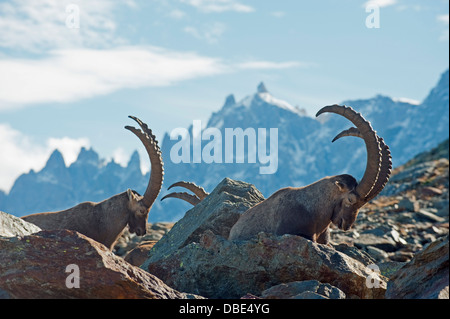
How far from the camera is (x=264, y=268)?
1022 cm

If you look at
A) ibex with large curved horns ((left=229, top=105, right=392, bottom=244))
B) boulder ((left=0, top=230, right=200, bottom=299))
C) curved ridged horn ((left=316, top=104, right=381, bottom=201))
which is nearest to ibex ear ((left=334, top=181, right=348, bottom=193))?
ibex with large curved horns ((left=229, top=105, right=392, bottom=244))

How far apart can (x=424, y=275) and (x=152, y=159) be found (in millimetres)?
9221

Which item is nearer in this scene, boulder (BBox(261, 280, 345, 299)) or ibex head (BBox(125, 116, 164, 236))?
boulder (BBox(261, 280, 345, 299))

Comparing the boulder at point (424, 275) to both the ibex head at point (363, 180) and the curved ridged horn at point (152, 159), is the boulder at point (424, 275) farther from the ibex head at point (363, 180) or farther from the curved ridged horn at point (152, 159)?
the curved ridged horn at point (152, 159)

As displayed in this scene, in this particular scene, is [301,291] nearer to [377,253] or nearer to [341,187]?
[341,187]

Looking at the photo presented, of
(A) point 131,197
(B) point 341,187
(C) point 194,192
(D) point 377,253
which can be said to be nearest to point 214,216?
(B) point 341,187

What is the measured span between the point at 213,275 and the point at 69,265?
3.02 meters

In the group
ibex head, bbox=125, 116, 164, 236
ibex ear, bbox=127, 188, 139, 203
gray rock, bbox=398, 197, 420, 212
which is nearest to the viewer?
ibex head, bbox=125, 116, 164, 236

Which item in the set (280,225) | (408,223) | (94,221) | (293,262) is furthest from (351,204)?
(408,223)

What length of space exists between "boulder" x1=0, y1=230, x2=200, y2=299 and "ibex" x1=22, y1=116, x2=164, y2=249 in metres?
7.56

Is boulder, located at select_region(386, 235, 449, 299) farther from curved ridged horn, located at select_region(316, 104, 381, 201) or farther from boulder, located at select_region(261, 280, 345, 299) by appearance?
curved ridged horn, located at select_region(316, 104, 381, 201)

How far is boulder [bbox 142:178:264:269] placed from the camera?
1397cm
